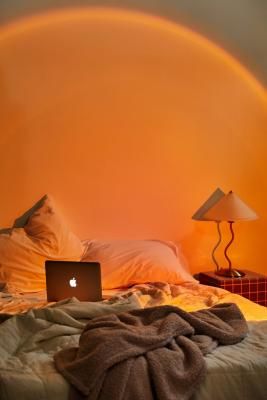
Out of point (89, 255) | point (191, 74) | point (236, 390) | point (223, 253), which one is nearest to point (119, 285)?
Answer: point (89, 255)

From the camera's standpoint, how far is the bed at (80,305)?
1.45 meters

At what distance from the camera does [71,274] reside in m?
2.18

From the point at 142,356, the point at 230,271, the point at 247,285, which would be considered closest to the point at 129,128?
the point at 230,271

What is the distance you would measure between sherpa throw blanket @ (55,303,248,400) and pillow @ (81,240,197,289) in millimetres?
1040

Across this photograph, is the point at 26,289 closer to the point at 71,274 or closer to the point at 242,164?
the point at 71,274

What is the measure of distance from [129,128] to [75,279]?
1.35 metres

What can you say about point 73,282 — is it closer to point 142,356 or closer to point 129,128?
point 142,356

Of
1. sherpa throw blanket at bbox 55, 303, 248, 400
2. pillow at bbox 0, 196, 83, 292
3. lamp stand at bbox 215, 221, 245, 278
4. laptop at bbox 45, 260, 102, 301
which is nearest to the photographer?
sherpa throw blanket at bbox 55, 303, 248, 400

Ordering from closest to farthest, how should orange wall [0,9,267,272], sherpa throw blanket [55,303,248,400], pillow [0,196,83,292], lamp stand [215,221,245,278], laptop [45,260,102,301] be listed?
sherpa throw blanket [55,303,248,400], laptop [45,260,102,301], pillow [0,196,83,292], orange wall [0,9,267,272], lamp stand [215,221,245,278]

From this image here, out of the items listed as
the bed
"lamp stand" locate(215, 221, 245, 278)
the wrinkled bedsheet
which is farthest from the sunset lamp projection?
the wrinkled bedsheet

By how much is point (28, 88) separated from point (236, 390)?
89.0 inches

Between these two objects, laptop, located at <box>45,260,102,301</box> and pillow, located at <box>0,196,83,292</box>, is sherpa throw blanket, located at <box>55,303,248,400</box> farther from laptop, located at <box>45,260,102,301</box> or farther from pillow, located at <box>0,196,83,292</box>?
pillow, located at <box>0,196,83,292</box>

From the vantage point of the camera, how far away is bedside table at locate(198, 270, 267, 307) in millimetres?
2998

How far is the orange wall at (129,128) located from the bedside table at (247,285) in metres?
0.30
